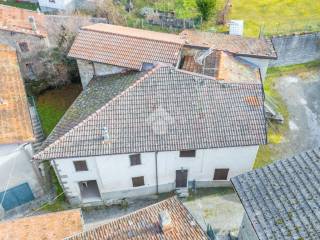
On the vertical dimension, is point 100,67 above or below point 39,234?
above

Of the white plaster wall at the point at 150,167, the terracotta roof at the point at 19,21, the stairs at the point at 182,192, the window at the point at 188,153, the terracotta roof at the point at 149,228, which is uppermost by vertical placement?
the terracotta roof at the point at 19,21

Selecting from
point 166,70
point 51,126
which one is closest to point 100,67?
point 166,70

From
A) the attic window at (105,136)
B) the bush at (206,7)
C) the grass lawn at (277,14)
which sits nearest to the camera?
the attic window at (105,136)

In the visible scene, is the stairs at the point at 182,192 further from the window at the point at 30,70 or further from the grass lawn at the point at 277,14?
the grass lawn at the point at 277,14

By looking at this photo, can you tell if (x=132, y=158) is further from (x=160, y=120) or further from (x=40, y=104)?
(x=40, y=104)

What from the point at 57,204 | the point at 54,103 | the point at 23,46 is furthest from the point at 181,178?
the point at 23,46

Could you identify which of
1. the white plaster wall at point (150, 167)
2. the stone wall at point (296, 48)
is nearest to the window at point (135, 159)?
the white plaster wall at point (150, 167)

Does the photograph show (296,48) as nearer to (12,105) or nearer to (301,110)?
(301,110)
